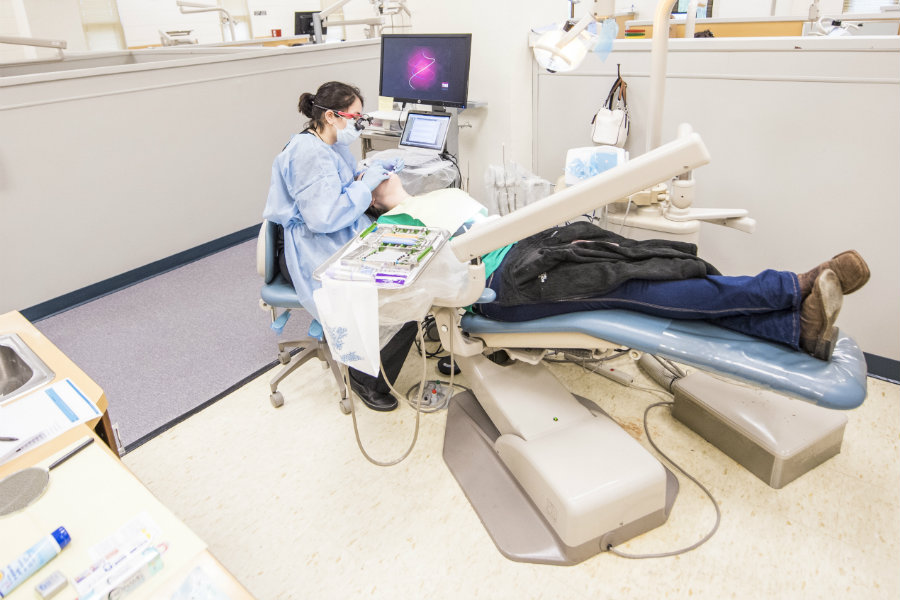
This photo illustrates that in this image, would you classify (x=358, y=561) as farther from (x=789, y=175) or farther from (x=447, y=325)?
(x=789, y=175)

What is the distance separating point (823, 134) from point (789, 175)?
0.58 feet

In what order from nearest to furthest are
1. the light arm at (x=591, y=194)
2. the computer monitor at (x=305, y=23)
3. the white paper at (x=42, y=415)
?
the white paper at (x=42, y=415)
the light arm at (x=591, y=194)
the computer monitor at (x=305, y=23)

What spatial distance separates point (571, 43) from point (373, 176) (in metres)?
0.80

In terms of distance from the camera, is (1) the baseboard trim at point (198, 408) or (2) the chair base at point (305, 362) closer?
(1) the baseboard trim at point (198, 408)

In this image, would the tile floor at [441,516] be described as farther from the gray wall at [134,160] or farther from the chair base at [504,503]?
the gray wall at [134,160]

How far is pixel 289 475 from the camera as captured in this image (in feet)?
5.95

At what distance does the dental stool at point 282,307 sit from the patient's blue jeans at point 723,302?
863 millimetres

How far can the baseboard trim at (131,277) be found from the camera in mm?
2814

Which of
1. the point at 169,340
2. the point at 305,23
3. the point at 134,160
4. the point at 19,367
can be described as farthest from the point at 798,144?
the point at 305,23

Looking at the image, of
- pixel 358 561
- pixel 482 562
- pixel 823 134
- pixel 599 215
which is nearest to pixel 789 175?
pixel 823 134

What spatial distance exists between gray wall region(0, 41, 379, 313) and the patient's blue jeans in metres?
2.47

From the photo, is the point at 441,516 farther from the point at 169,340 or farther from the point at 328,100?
the point at 169,340

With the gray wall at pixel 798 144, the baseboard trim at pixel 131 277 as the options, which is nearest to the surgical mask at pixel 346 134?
the gray wall at pixel 798 144

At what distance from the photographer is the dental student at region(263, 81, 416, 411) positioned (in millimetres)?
1885
